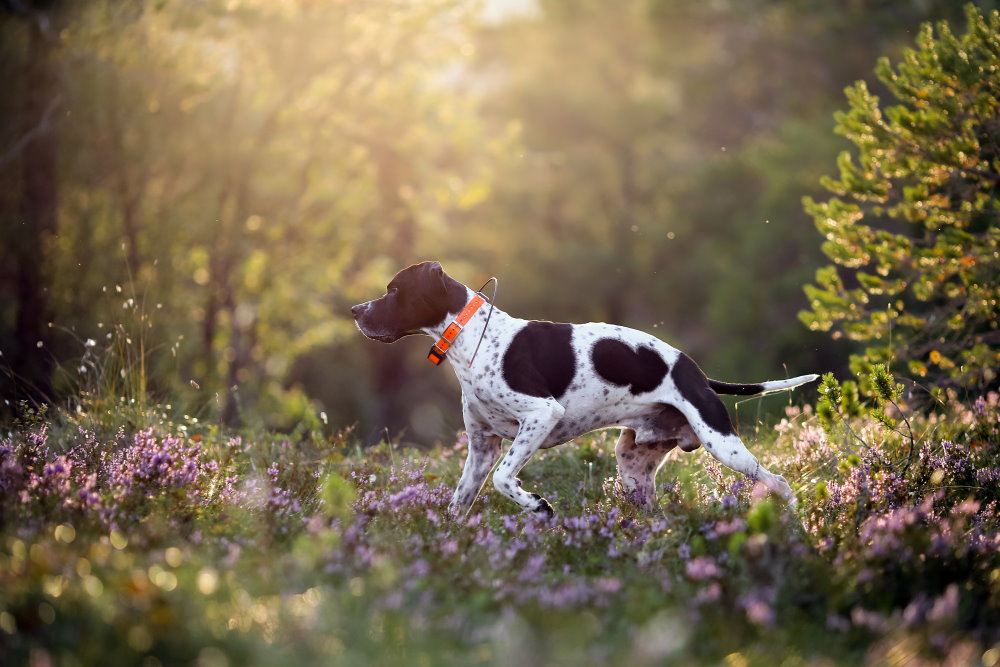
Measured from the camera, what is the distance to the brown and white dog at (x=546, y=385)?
5.70 m

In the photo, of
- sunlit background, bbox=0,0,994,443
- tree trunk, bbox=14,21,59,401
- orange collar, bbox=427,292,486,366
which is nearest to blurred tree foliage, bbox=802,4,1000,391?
orange collar, bbox=427,292,486,366

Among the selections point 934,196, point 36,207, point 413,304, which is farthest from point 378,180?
point 413,304

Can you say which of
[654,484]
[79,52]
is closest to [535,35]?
[79,52]

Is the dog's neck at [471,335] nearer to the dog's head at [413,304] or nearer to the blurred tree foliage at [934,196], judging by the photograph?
the dog's head at [413,304]

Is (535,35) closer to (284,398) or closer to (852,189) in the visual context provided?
(284,398)

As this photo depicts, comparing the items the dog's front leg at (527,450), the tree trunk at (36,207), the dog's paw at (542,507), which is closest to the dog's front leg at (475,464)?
the dog's front leg at (527,450)

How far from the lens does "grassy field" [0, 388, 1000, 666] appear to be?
127 inches

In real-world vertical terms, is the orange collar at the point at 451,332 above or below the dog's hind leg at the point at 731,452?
above

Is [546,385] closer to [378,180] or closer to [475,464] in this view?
[475,464]

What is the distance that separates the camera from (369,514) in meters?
5.47

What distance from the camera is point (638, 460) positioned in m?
6.21

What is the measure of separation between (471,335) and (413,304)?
1.41 ft

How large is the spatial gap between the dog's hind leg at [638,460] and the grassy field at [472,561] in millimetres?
177

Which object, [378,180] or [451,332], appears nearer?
[451,332]
